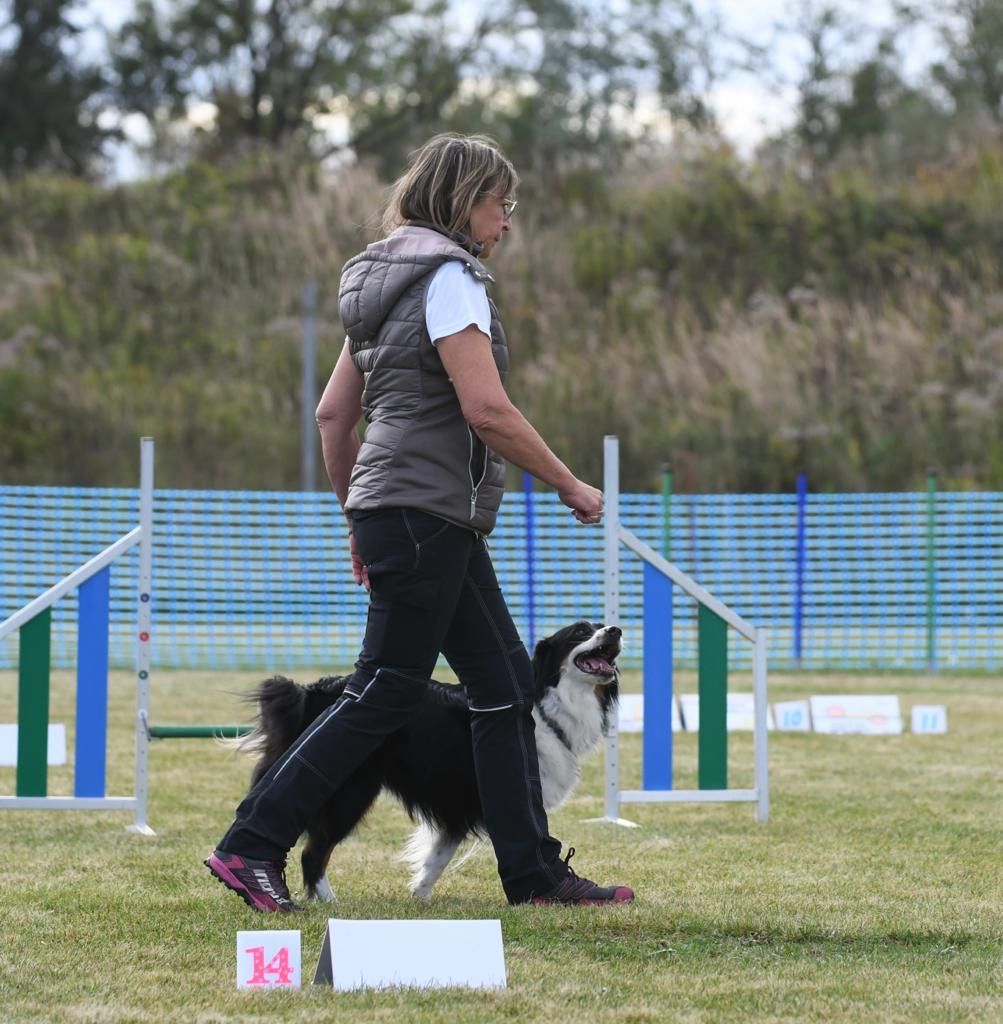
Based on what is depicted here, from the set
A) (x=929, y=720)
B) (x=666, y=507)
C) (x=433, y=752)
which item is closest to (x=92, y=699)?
(x=433, y=752)

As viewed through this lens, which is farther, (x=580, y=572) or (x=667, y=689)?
(x=580, y=572)

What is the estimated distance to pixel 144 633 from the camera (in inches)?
176

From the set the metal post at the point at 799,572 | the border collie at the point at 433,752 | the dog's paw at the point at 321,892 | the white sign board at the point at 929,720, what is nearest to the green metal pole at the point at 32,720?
the border collie at the point at 433,752

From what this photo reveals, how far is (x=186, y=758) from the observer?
19.8ft

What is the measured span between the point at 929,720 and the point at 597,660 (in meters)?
3.60

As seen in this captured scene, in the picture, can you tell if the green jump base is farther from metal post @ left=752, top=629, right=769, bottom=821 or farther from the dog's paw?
metal post @ left=752, top=629, right=769, bottom=821

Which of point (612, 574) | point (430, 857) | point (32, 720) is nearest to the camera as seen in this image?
point (430, 857)

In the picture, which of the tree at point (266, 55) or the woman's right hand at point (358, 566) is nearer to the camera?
the woman's right hand at point (358, 566)

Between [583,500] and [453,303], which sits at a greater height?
[453,303]

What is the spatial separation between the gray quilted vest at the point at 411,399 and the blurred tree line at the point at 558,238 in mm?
11354

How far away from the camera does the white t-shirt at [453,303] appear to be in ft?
10.1

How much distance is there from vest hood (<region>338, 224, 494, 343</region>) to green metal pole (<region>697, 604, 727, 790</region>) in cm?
179

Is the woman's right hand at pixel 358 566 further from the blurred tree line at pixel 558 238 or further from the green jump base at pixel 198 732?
the blurred tree line at pixel 558 238

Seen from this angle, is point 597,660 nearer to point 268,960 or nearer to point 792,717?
point 268,960
